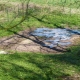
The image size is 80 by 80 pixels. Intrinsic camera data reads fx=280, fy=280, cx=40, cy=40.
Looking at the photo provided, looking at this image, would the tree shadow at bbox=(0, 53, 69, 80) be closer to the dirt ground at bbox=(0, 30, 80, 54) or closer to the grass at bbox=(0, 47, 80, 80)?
the grass at bbox=(0, 47, 80, 80)

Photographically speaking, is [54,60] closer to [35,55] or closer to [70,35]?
[35,55]

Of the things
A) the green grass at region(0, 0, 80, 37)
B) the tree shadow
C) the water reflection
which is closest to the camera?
the tree shadow

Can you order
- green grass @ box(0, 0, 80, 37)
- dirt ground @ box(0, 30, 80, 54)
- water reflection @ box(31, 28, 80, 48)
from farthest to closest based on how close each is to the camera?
green grass @ box(0, 0, 80, 37) < water reflection @ box(31, 28, 80, 48) < dirt ground @ box(0, 30, 80, 54)

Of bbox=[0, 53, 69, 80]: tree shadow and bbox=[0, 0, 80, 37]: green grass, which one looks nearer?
bbox=[0, 53, 69, 80]: tree shadow

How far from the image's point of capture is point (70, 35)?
15219 mm

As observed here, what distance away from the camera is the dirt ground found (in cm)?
1290

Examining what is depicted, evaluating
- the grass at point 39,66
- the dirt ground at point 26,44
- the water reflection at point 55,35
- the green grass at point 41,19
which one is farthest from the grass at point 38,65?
the green grass at point 41,19

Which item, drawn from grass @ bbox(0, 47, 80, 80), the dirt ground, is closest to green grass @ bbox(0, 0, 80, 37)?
the dirt ground

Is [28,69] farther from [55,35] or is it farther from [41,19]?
[41,19]

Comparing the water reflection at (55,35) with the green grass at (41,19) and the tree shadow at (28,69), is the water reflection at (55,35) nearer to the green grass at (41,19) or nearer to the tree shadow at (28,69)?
the green grass at (41,19)

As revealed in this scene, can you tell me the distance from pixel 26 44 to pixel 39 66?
11.8 feet

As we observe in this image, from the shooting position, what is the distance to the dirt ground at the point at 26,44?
12.9 metres

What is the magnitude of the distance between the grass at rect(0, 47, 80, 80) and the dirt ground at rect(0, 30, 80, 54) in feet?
3.02

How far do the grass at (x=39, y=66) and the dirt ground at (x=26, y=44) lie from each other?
36.2 inches
